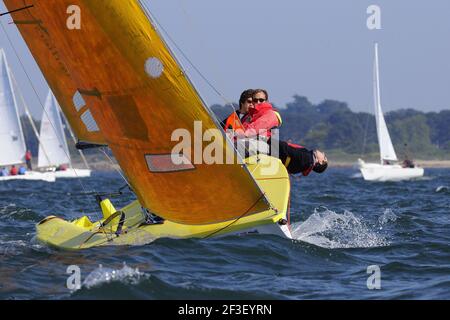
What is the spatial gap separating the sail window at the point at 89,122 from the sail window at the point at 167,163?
1.70 metres

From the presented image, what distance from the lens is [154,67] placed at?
8.26 meters

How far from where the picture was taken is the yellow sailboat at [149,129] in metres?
8.27

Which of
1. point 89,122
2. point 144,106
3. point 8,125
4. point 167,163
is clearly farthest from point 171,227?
point 8,125

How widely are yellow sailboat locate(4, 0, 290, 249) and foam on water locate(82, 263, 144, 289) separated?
5.97 feet

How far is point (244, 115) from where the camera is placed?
1002 cm

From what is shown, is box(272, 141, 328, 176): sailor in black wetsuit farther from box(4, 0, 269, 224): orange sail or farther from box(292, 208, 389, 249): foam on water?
box(4, 0, 269, 224): orange sail

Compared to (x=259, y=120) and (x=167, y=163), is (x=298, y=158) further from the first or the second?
(x=167, y=163)

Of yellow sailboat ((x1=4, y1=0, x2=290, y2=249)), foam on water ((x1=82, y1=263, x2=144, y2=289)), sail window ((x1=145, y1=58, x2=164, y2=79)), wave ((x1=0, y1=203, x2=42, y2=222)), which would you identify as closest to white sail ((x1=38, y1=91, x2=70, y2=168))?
wave ((x1=0, y1=203, x2=42, y2=222))

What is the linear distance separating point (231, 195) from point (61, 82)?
10.1ft

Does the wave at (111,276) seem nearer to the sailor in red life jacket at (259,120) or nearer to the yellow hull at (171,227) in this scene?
the yellow hull at (171,227)

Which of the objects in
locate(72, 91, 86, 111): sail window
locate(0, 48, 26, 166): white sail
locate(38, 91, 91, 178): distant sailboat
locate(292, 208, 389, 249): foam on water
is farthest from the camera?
locate(38, 91, 91, 178): distant sailboat

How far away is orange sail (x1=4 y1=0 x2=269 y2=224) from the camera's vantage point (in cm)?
824

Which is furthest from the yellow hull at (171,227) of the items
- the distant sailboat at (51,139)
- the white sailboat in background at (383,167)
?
the distant sailboat at (51,139)

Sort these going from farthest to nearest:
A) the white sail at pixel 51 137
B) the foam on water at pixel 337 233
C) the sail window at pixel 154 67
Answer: the white sail at pixel 51 137 < the foam on water at pixel 337 233 < the sail window at pixel 154 67
